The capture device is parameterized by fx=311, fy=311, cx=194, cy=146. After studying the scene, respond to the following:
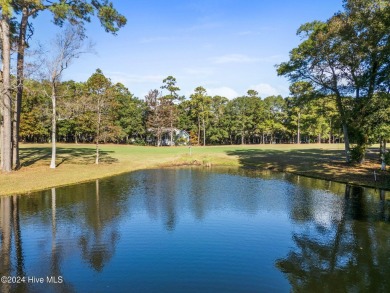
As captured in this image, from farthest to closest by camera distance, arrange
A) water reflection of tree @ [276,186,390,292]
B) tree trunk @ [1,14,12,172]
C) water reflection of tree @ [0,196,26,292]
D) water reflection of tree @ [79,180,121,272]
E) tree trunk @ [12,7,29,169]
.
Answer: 1. tree trunk @ [12,7,29,169]
2. tree trunk @ [1,14,12,172]
3. water reflection of tree @ [79,180,121,272]
4. water reflection of tree @ [0,196,26,292]
5. water reflection of tree @ [276,186,390,292]

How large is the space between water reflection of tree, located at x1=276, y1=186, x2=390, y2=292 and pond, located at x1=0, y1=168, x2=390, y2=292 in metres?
0.04

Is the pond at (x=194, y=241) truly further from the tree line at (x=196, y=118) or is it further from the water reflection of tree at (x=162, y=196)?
the tree line at (x=196, y=118)

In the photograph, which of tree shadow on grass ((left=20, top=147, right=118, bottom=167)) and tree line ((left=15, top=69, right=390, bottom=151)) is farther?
tree line ((left=15, top=69, right=390, bottom=151))

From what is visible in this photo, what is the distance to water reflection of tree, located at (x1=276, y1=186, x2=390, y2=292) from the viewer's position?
9133mm

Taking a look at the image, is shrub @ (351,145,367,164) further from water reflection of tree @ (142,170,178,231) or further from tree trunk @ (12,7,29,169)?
tree trunk @ (12,7,29,169)

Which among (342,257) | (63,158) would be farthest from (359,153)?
(63,158)

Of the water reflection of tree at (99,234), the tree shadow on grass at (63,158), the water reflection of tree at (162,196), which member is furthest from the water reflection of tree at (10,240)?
the tree shadow on grass at (63,158)

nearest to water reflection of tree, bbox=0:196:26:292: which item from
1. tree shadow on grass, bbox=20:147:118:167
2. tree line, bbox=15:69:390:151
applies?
tree shadow on grass, bbox=20:147:118:167

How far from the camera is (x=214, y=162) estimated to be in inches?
1753

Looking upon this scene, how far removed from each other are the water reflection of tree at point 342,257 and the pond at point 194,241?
0.04 metres

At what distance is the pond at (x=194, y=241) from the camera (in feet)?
30.2

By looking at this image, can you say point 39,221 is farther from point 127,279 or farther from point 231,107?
point 231,107

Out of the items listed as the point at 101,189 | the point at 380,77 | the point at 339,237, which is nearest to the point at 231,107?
the point at 380,77

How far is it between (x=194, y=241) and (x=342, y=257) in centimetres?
550
